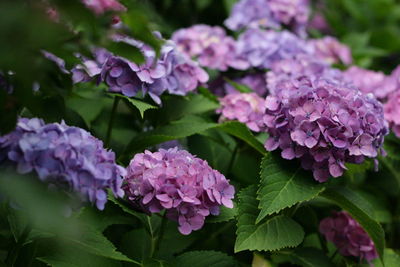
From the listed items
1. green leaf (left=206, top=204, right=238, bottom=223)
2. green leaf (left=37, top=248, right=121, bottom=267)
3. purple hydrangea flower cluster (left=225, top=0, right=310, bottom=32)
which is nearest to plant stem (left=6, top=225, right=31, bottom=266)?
green leaf (left=37, top=248, right=121, bottom=267)

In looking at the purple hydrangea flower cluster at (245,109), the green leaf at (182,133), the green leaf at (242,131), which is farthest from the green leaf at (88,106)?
the green leaf at (242,131)

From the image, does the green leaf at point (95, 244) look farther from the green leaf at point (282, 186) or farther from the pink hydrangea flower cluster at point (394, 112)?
the pink hydrangea flower cluster at point (394, 112)

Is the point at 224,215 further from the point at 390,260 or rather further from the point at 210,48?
the point at 210,48

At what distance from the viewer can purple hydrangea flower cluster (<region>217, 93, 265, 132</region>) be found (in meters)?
2.46

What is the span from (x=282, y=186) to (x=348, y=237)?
515 millimetres

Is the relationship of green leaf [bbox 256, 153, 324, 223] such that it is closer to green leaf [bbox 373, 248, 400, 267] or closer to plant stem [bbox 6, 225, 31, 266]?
green leaf [bbox 373, 248, 400, 267]

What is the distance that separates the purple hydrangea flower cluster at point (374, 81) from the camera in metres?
2.77

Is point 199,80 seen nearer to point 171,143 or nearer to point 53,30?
point 171,143

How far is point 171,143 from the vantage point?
256 cm

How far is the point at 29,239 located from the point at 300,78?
121 cm

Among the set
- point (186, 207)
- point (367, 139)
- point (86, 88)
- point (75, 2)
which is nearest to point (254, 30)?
point (86, 88)

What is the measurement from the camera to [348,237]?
2381mm

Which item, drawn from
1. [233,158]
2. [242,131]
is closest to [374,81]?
[233,158]

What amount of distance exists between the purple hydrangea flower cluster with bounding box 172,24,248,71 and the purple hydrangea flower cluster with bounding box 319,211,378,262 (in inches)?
32.9
